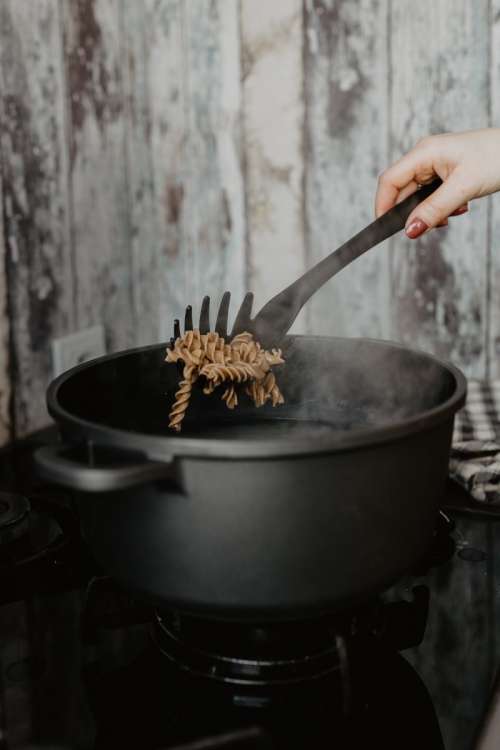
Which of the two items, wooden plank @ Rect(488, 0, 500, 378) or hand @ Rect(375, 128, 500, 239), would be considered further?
wooden plank @ Rect(488, 0, 500, 378)

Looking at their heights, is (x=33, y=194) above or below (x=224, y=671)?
above

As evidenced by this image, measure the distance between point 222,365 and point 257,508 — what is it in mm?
268

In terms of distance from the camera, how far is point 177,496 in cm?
69

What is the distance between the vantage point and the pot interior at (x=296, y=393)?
0.95 m

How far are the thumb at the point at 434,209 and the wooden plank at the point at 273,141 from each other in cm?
60

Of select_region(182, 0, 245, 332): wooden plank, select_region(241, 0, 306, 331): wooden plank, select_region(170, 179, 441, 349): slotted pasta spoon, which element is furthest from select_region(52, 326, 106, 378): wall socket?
select_region(170, 179, 441, 349): slotted pasta spoon

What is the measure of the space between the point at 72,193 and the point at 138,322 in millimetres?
287

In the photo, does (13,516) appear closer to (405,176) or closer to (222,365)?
(222,365)

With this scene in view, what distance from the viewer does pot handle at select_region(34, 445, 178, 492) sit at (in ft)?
2.13

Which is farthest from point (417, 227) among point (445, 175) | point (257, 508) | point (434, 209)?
point (257, 508)

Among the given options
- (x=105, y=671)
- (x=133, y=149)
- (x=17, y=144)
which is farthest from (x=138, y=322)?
(x=105, y=671)

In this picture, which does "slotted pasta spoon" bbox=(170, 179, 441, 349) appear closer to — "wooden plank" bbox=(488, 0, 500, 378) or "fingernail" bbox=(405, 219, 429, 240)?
"fingernail" bbox=(405, 219, 429, 240)

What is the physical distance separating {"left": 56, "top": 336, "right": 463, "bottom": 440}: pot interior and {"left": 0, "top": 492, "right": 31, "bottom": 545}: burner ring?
0.16 metres

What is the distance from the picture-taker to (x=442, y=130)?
1.52 metres
